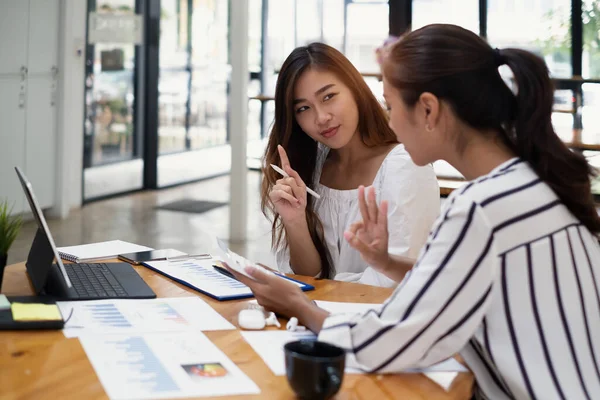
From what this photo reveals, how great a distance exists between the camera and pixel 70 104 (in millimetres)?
6465

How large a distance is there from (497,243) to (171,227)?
5.04 meters

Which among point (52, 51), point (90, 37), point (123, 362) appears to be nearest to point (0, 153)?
point (52, 51)

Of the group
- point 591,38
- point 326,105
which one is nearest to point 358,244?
point 326,105

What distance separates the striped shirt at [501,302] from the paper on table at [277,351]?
0.19 feet

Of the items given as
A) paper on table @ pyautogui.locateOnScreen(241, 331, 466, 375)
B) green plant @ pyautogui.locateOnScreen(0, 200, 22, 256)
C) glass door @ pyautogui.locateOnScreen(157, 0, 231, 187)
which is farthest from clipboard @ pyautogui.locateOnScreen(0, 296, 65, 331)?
glass door @ pyautogui.locateOnScreen(157, 0, 231, 187)

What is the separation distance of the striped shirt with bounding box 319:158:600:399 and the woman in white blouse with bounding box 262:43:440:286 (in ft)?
2.81

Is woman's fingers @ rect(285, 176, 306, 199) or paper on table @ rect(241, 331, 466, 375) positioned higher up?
woman's fingers @ rect(285, 176, 306, 199)

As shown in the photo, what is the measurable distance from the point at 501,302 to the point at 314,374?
346mm

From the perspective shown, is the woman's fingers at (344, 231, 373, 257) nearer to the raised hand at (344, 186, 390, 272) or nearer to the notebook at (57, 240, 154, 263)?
the raised hand at (344, 186, 390, 272)

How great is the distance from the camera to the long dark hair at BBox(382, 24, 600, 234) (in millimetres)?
1352

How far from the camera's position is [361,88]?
2379 mm

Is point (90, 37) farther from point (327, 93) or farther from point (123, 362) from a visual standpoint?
point (123, 362)

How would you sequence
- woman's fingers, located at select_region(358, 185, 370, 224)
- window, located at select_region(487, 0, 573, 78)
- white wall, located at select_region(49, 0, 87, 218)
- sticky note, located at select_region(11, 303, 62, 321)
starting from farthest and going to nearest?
window, located at select_region(487, 0, 573, 78) < white wall, located at select_region(49, 0, 87, 218) < woman's fingers, located at select_region(358, 185, 370, 224) < sticky note, located at select_region(11, 303, 62, 321)

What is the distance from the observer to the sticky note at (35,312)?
1461 mm
